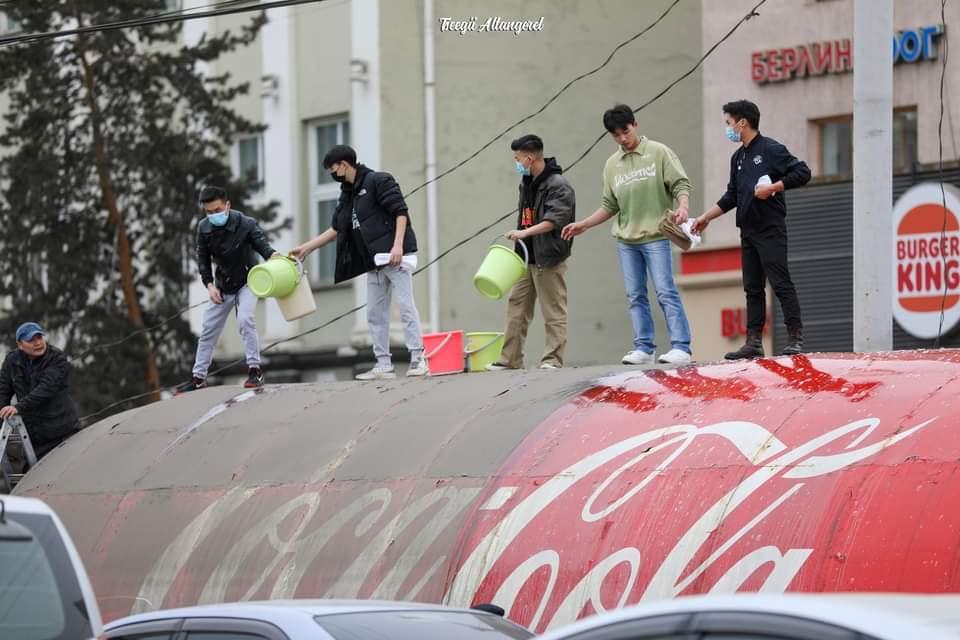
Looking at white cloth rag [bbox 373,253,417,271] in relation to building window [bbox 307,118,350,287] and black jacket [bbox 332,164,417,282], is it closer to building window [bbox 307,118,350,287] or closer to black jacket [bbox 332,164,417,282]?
black jacket [bbox 332,164,417,282]

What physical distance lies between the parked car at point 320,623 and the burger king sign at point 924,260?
16301 millimetres

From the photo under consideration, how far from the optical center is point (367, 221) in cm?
1599

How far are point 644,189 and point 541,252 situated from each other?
1.08 m

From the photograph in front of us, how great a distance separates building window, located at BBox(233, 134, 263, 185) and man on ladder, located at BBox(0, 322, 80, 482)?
17766 millimetres

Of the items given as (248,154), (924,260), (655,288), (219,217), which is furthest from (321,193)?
(655,288)

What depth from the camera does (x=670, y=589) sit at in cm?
1045

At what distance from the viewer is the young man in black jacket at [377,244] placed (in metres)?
15.8

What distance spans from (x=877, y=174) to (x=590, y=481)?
10.9 feet

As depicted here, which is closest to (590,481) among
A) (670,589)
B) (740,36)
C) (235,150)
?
(670,589)

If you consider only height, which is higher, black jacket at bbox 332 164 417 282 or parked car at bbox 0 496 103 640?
black jacket at bbox 332 164 417 282

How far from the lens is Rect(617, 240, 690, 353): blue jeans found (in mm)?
14391

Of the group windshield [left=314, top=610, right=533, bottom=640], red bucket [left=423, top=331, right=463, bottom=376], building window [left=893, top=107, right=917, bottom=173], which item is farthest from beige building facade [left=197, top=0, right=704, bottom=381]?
windshield [left=314, top=610, right=533, bottom=640]

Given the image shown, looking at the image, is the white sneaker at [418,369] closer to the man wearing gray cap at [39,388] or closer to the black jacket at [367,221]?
the black jacket at [367,221]

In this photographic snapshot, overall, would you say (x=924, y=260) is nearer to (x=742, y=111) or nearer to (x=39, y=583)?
(x=742, y=111)
